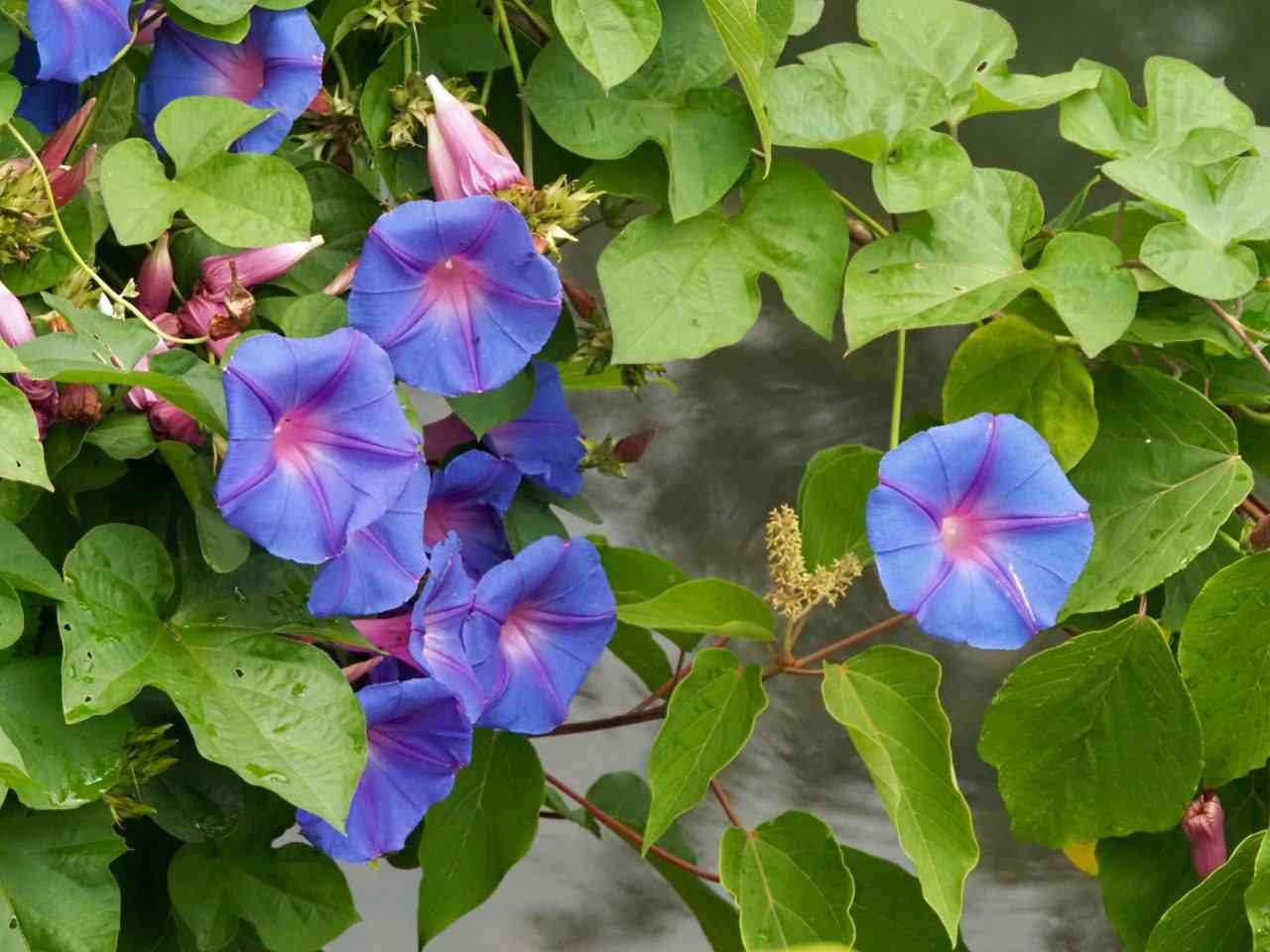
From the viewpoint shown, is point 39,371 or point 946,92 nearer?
point 39,371

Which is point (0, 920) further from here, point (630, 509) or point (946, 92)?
point (630, 509)

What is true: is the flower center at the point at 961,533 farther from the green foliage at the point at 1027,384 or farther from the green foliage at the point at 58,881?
the green foliage at the point at 58,881

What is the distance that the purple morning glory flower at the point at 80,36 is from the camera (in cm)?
82

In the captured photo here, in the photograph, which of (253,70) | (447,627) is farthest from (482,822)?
(253,70)

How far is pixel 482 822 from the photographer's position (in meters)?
1.07

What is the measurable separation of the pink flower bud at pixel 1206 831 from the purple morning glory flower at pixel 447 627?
1.36ft

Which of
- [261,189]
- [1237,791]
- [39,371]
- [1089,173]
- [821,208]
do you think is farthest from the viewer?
[1089,173]

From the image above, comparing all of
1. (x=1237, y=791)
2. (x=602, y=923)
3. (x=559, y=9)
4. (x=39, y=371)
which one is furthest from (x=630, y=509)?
(x=39, y=371)

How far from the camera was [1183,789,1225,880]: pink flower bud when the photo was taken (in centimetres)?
102

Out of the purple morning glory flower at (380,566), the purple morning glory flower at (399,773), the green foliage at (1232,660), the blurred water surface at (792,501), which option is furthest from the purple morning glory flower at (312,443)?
the blurred water surface at (792,501)

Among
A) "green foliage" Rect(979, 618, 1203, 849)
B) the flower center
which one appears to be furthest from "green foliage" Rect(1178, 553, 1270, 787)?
the flower center

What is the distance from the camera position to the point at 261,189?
85cm

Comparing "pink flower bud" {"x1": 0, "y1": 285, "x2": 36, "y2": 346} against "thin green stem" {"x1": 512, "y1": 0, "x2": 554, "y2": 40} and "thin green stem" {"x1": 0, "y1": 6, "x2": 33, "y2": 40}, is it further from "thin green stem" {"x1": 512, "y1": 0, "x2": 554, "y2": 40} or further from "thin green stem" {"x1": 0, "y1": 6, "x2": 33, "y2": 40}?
"thin green stem" {"x1": 512, "y1": 0, "x2": 554, "y2": 40}

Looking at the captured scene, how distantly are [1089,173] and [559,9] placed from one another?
0.77 m
